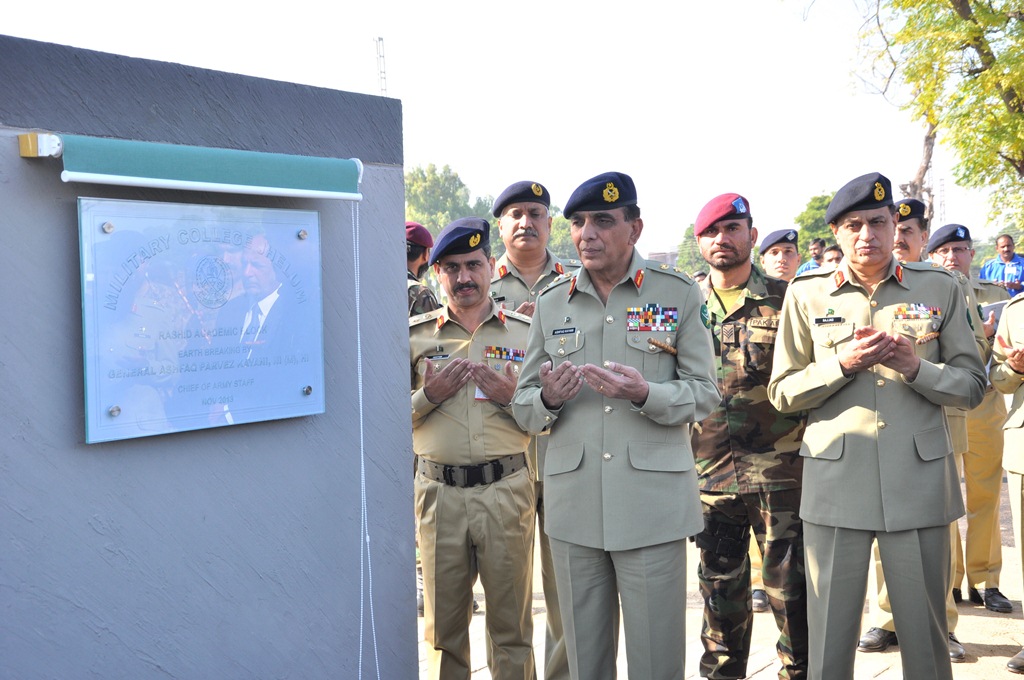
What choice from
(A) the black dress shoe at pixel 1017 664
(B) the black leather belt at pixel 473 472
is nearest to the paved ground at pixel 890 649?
(A) the black dress shoe at pixel 1017 664

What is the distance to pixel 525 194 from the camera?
4.98 metres

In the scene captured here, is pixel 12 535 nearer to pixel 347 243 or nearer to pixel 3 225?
pixel 3 225

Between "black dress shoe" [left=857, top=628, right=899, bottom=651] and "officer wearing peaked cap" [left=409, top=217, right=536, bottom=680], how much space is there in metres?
1.85

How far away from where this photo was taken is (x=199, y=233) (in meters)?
2.60

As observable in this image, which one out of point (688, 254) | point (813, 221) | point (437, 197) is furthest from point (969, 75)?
point (437, 197)

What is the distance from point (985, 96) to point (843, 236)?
1370 centimetres

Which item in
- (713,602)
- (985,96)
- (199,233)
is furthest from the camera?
(985,96)

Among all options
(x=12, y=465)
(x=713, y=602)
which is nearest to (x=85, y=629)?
(x=12, y=465)

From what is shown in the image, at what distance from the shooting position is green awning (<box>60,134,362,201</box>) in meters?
2.32

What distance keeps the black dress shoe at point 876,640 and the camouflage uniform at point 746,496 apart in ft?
2.62

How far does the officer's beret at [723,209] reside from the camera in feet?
13.5

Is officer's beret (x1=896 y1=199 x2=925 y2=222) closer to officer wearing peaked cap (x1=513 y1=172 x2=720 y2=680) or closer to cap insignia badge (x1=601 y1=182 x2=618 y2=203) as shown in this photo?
officer wearing peaked cap (x1=513 y1=172 x2=720 y2=680)

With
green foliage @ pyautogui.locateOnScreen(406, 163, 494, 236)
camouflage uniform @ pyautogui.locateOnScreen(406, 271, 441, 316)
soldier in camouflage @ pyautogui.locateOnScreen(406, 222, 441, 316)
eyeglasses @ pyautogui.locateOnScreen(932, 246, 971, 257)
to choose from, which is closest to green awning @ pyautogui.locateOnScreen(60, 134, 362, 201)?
camouflage uniform @ pyautogui.locateOnScreen(406, 271, 441, 316)

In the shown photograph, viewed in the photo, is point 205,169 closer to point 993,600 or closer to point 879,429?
point 879,429
